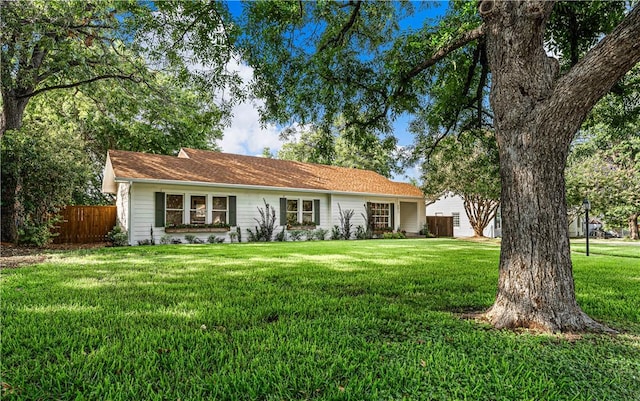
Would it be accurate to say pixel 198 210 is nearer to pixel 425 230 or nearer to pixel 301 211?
pixel 301 211

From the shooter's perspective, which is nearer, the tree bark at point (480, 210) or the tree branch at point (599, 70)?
Result: the tree branch at point (599, 70)

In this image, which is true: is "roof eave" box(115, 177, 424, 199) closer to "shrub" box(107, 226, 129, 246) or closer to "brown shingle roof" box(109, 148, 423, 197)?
"brown shingle roof" box(109, 148, 423, 197)

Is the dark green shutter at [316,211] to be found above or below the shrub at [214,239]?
above

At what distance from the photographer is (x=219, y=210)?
50.8 ft

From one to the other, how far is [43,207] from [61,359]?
11696 mm

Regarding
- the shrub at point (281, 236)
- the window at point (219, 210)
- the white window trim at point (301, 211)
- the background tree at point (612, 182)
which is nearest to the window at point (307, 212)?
the white window trim at point (301, 211)

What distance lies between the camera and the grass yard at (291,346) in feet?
6.72

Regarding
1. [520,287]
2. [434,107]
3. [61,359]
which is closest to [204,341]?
[61,359]

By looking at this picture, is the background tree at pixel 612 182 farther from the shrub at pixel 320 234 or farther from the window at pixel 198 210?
the window at pixel 198 210

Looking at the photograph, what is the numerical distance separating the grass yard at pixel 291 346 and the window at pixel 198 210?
996cm

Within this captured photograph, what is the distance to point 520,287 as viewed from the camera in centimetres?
313

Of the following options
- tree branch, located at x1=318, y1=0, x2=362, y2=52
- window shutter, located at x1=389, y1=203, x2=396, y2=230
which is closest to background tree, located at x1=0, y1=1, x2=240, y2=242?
tree branch, located at x1=318, y1=0, x2=362, y2=52

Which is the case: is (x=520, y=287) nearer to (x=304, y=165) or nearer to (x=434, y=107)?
(x=434, y=107)

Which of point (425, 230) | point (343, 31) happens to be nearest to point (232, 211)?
point (343, 31)
